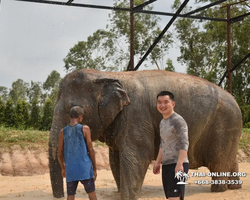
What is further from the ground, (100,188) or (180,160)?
(180,160)

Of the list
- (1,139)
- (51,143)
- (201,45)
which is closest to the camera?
(51,143)

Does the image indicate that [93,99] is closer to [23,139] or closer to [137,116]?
[137,116]

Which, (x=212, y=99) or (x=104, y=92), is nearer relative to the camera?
(x=104, y=92)

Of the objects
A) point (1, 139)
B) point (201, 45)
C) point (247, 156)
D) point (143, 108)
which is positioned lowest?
point (247, 156)

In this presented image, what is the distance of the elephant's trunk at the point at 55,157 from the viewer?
5434 millimetres

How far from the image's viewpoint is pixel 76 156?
452cm

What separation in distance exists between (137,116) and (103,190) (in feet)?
6.70

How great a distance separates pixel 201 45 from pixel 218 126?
22.0 meters

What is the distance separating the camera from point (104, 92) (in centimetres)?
588

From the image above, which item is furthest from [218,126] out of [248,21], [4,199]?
[248,21]

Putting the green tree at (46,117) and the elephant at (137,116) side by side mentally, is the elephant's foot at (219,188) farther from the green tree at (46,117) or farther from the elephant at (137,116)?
the green tree at (46,117)

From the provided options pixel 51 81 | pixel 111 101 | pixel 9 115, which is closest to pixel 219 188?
pixel 111 101

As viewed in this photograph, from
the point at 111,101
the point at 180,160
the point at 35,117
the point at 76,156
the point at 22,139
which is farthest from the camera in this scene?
the point at 35,117

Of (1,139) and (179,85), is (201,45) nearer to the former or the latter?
(1,139)
